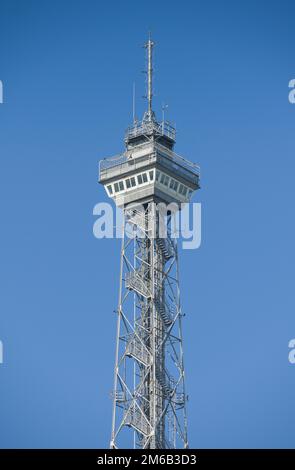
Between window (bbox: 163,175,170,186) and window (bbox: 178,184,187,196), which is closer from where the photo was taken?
window (bbox: 163,175,170,186)

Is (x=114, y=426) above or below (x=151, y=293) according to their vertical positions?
below

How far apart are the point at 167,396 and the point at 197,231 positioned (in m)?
22.3

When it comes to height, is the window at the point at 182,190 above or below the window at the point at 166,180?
below

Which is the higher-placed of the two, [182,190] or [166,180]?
[166,180]

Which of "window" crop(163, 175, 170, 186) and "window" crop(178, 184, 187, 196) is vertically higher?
"window" crop(163, 175, 170, 186)

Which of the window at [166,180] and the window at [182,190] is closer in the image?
the window at [166,180]

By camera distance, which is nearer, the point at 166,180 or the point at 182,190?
the point at 166,180

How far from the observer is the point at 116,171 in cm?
17538

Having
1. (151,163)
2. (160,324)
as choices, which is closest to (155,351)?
(160,324)
